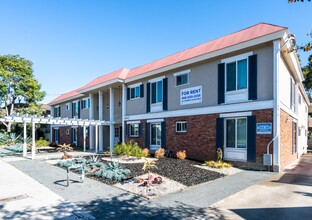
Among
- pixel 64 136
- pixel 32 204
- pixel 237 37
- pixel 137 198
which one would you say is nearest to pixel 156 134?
pixel 237 37

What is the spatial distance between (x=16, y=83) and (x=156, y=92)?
80.0 feet

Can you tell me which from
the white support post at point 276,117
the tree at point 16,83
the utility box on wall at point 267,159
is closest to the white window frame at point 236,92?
the white support post at point 276,117

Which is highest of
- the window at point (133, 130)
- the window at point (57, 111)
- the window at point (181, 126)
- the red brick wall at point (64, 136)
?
the window at point (57, 111)

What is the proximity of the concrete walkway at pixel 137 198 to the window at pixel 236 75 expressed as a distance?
4.83 m

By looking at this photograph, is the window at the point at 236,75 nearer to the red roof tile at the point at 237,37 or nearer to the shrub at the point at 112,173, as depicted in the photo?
the red roof tile at the point at 237,37

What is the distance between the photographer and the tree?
3052 cm

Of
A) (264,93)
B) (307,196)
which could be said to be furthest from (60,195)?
(264,93)

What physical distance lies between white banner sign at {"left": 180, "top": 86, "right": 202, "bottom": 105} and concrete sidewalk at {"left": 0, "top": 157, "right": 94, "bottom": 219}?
941 centimetres

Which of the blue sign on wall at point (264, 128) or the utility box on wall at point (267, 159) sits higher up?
the blue sign on wall at point (264, 128)

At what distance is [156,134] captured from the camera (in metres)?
16.7

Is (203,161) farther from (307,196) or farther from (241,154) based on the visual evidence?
(307,196)

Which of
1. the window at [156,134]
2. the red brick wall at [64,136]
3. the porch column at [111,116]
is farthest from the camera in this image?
the red brick wall at [64,136]

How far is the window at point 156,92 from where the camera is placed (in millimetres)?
16438

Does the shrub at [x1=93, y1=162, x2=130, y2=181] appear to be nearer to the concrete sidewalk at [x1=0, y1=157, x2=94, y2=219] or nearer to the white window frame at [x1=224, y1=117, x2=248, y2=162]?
the concrete sidewalk at [x1=0, y1=157, x2=94, y2=219]
